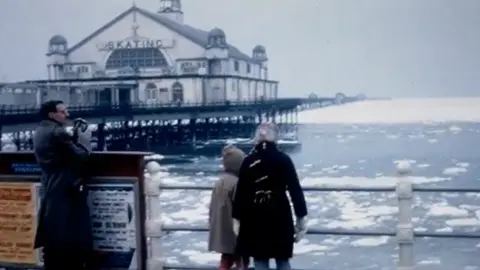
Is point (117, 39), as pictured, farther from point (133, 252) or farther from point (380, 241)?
point (133, 252)

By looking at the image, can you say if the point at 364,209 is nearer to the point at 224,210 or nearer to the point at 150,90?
the point at 224,210

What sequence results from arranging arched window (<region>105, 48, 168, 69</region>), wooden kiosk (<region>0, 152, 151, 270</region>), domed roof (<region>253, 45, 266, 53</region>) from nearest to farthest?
1. wooden kiosk (<region>0, 152, 151, 270</region>)
2. arched window (<region>105, 48, 168, 69</region>)
3. domed roof (<region>253, 45, 266, 53</region>)

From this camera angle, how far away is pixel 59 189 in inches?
174

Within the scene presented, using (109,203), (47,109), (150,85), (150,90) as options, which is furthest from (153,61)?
(47,109)

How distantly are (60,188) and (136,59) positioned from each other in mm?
50546

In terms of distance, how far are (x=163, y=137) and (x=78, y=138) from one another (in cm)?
3912

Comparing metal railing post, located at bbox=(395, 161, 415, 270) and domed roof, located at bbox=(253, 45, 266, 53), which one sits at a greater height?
domed roof, located at bbox=(253, 45, 266, 53)

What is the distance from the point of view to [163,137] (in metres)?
43.5

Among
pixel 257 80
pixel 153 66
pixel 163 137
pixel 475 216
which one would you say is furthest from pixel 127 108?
pixel 475 216

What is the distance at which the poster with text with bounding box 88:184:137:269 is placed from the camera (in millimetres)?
4805

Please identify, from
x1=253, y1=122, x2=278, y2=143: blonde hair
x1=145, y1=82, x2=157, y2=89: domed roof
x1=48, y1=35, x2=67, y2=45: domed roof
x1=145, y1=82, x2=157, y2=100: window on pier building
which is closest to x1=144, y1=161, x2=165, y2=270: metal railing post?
x1=253, y1=122, x2=278, y2=143: blonde hair

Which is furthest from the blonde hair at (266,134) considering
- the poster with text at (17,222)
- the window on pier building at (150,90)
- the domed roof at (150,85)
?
the domed roof at (150,85)

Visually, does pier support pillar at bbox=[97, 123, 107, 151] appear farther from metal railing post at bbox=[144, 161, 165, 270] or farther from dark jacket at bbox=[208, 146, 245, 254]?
dark jacket at bbox=[208, 146, 245, 254]

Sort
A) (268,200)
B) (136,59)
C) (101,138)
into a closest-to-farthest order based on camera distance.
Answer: (268,200), (101,138), (136,59)
